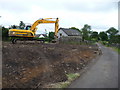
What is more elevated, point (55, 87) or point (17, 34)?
point (17, 34)

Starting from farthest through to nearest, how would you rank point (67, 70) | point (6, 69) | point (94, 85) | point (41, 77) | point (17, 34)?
point (17, 34) < point (67, 70) < point (6, 69) < point (41, 77) < point (94, 85)

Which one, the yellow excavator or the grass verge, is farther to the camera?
the yellow excavator

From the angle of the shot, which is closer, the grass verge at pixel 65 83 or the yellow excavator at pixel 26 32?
the grass verge at pixel 65 83

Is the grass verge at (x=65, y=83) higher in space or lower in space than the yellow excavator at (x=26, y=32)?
lower

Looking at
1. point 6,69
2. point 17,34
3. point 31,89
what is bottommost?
point 31,89

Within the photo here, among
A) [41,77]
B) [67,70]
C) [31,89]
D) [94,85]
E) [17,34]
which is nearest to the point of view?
[31,89]

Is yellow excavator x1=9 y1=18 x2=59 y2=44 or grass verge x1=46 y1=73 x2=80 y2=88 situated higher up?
yellow excavator x1=9 y1=18 x2=59 y2=44

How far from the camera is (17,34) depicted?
610 inches

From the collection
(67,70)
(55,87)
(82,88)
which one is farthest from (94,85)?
(67,70)

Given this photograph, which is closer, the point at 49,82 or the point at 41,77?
the point at 49,82

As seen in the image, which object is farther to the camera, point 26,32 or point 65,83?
point 26,32

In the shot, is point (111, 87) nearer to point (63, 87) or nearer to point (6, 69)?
point (63, 87)

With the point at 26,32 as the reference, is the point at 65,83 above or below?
below

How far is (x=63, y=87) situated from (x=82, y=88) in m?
0.84
